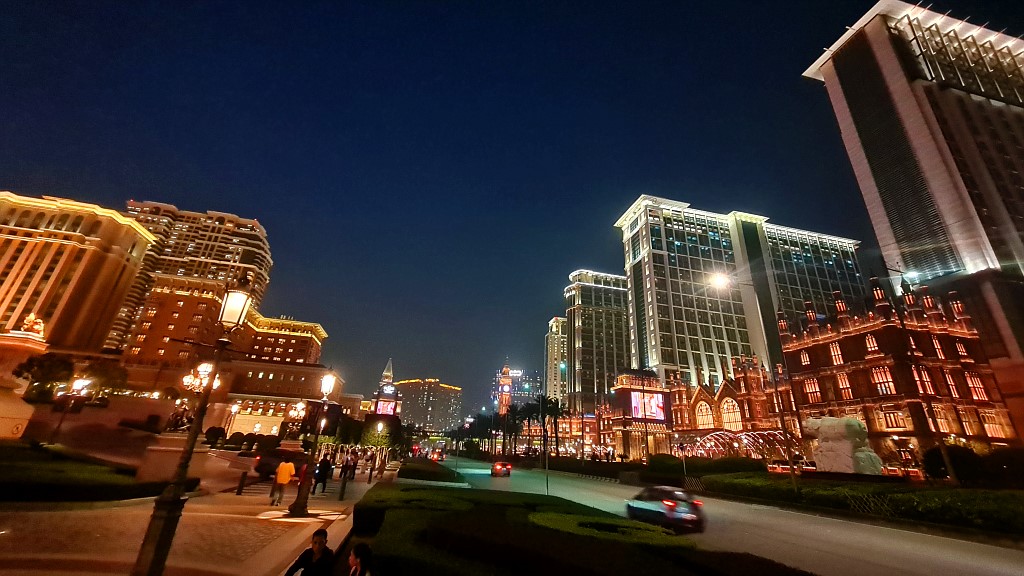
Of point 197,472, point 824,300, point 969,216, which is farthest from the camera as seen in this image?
point 824,300

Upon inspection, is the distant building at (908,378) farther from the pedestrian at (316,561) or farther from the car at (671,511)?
the pedestrian at (316,561)

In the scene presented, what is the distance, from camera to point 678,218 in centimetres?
11038

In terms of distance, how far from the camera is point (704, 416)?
2798 inches

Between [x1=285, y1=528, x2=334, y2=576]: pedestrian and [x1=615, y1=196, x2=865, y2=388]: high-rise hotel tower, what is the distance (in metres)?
94.6

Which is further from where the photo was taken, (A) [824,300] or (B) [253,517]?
(A) [824,300]

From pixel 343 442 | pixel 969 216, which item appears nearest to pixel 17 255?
pixel 343 442

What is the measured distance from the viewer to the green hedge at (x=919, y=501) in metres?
15.8

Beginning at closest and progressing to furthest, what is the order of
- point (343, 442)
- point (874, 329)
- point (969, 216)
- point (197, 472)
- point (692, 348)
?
point (197, 472) < point (874, 329) < point (969, 216) < point (343, 442) < point (692, 348)

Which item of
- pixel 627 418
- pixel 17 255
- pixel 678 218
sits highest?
pixel 678 218

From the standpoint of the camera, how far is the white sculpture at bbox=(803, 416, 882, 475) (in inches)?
1237

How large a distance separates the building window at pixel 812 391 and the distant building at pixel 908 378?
0.38 feet

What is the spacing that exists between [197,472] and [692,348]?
9598cm

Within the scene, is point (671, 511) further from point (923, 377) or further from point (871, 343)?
point (871, 343)

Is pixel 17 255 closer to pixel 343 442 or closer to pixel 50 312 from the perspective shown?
pixel 50 312
